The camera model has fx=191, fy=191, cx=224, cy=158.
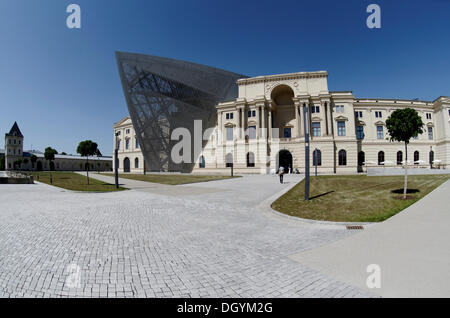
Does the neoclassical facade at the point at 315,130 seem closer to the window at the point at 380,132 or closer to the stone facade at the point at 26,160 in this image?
the window at the point at 380,132

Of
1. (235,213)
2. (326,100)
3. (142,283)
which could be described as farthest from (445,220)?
(326,100)

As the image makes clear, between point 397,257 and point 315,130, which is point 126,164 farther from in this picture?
point 397,257

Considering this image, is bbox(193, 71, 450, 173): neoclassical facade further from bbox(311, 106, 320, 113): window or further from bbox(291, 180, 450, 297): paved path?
bbox(291, 180, 450, 297): paved path

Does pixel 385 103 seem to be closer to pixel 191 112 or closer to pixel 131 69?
pixel 191 112

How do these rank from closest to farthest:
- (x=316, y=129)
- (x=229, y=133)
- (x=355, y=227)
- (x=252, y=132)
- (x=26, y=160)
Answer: (x=355, y=227), (x=316, y=129), (x=252, y=132), (x=229, y=133), (x=26, y=160)

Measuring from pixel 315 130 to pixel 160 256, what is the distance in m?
43.8

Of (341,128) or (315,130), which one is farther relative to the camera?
(315,130)

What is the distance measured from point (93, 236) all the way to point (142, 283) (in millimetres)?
3405

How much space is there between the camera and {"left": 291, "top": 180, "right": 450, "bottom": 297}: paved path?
2.99 m

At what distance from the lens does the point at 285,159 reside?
4356 centimetres

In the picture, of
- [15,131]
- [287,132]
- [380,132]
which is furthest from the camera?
[15,131]

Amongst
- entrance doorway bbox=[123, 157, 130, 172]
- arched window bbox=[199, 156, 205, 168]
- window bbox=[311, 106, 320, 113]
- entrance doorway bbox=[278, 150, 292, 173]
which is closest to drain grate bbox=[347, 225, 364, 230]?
entrance doorway bbox=[278, 150, 292, 173]

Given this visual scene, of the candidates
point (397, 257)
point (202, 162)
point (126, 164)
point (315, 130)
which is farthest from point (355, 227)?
point (126, 164)

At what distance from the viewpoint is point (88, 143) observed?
84.5 ft
